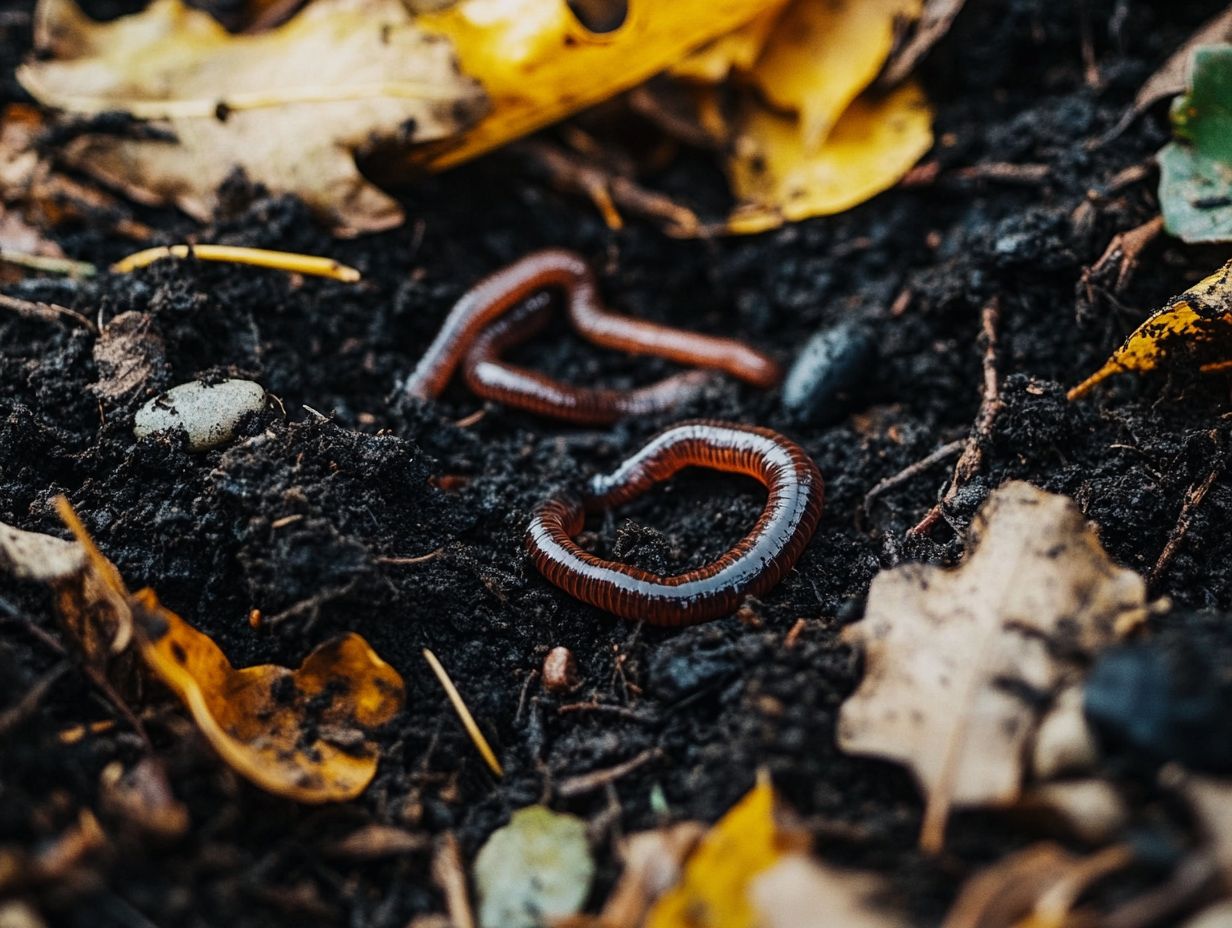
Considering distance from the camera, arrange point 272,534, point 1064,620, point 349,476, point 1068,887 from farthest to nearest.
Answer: point 349,476
point 272,534
point 1064,620
point 1068,887

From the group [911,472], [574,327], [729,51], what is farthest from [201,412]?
[729,51]

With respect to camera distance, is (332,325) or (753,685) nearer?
(753,685)

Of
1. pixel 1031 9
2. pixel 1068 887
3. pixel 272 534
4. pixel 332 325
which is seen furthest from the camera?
pixel 1031 9

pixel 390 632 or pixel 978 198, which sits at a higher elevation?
pixel 978 198

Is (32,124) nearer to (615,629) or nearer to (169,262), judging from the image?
(169,262)

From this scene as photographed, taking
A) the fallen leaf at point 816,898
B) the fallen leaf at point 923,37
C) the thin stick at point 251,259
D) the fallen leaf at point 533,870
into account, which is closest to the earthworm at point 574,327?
the thin stick at point 251,259

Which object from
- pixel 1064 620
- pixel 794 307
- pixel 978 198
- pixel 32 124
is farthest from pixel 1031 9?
pixel 32 124

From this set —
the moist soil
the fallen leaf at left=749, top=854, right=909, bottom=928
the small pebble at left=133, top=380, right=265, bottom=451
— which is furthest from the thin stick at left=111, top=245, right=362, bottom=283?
the fallen leaf at left=749, top=854, right=909, bottom=928

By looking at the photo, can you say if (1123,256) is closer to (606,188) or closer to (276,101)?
(606,188)
